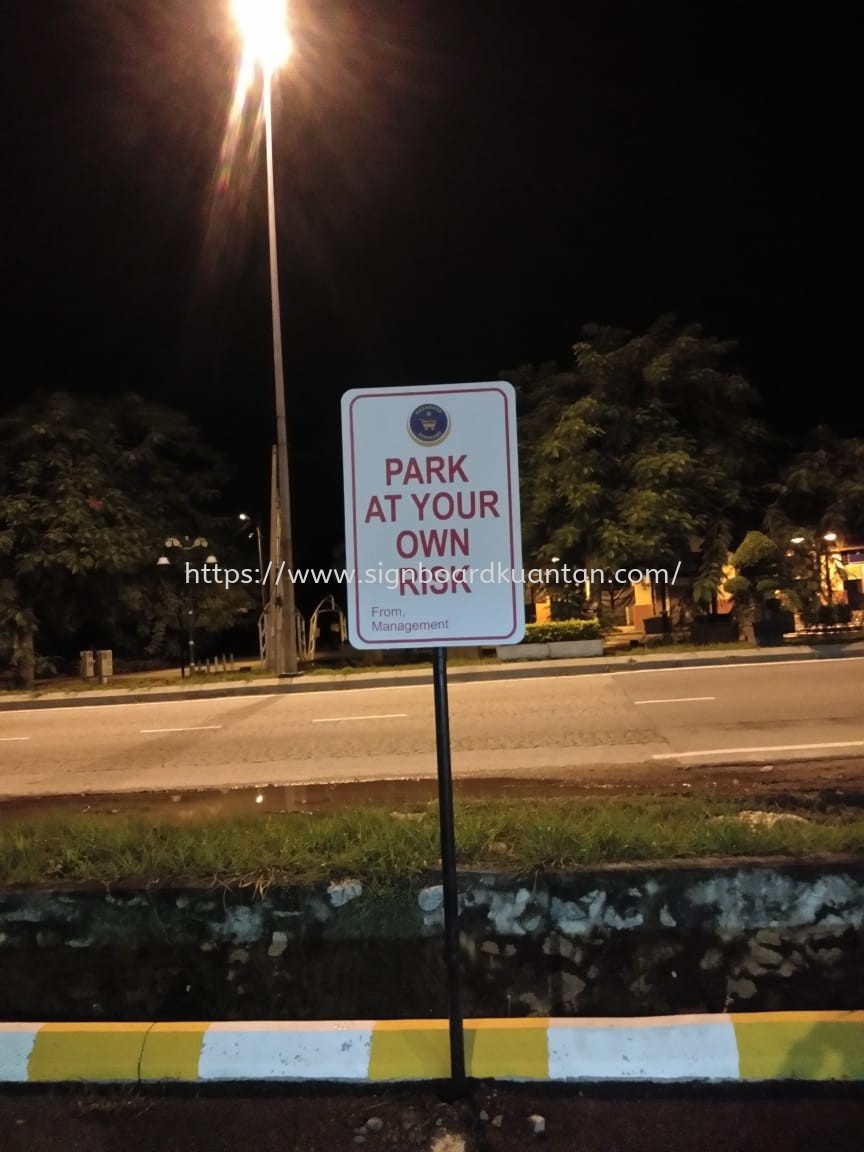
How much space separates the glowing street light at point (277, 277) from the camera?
553 inches

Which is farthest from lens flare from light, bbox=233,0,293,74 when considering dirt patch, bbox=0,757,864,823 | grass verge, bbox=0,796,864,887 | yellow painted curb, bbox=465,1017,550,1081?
yellow painted curb, bbox=465,1017,550,1081

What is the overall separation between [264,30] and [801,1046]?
15.5 meters

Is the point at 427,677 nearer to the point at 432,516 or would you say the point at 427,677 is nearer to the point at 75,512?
the point at 75,512

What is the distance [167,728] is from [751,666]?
9.71 metres

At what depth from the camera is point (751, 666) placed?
15719 mm

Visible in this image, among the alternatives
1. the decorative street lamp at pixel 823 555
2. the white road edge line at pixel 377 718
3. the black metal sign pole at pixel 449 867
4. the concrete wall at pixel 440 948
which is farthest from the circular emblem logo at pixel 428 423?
the decorative street lamp at pixel 823 555

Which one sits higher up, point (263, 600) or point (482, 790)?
point (263, 600)

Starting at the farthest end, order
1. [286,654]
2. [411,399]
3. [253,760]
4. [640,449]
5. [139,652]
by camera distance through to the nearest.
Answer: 1. [139,652]
2. [640,449]
3. [286,654]
4. [253,760]
5. [411,399]

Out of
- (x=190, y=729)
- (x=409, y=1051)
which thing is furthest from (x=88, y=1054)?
(x=190, y=729)

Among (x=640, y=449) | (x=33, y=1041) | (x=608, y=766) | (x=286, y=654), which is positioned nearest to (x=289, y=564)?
(x=286, y=654)

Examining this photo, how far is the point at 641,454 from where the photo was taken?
2019 centimetres

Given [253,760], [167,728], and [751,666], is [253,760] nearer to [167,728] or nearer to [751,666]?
[167,728]

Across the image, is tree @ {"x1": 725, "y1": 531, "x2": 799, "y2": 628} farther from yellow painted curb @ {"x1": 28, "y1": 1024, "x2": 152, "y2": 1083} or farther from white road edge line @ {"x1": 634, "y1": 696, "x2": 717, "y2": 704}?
yellow painted curb @ {"x1": 28, "y1": 1024, "x2": 152, "y2": 1083}

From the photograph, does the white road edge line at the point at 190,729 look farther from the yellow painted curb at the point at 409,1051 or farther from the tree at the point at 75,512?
the tree at the point at 75,512
